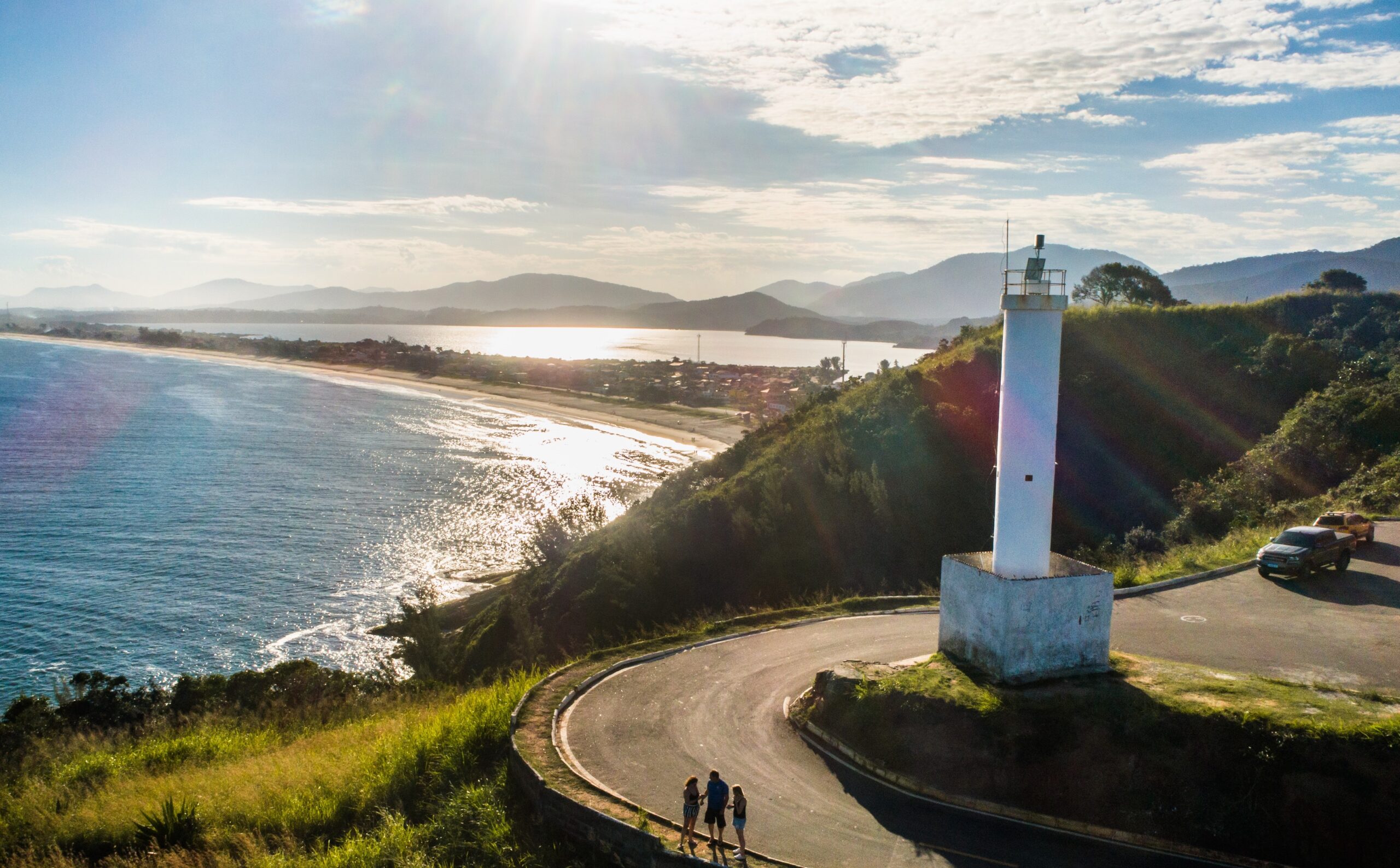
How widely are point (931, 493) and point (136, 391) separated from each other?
97.1 metres

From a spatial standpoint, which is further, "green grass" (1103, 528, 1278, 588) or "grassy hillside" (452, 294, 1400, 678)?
"grassy hillside" (452, 294, 1400, 678)

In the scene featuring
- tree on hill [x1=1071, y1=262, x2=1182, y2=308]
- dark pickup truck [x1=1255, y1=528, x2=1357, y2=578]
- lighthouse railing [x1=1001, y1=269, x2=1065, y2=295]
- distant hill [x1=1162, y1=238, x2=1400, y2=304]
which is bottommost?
dark pickup truck [x1=1255, y1=528, x2=1357, y2=578]

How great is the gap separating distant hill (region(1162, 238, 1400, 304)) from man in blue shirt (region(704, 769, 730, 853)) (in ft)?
275

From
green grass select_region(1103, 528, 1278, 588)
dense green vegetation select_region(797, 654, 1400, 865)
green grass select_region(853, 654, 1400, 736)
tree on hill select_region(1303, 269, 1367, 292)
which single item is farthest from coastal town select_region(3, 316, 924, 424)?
dense green vegetation select_region(797, 654, 1400, 865)

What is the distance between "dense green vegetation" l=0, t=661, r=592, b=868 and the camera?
1079cm

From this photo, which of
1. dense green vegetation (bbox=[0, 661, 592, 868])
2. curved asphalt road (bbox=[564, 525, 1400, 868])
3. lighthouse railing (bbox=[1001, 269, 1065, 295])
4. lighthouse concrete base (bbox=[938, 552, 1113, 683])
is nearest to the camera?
curved asphalt road (bbox=[564, 525, 1400, 868])

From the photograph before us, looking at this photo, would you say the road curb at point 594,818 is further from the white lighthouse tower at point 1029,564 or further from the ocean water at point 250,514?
the ocean water at point 250,514

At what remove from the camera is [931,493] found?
2600 centimetres

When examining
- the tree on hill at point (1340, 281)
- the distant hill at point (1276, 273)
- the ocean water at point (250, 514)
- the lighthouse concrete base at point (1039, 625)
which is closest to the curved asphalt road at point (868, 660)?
the lighthouse concrete base at point (1039, 625)

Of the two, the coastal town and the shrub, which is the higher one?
the coastal town

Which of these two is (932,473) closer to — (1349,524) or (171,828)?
(1349,524)

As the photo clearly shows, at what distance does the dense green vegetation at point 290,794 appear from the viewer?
1079 centimetres

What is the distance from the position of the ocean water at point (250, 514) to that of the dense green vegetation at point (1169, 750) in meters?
21.4

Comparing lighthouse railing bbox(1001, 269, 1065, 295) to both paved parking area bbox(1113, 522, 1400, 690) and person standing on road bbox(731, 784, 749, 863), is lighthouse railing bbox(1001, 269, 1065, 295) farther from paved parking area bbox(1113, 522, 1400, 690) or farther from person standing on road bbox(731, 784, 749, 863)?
person standing on road bbox(731, 784, 749, 863)
